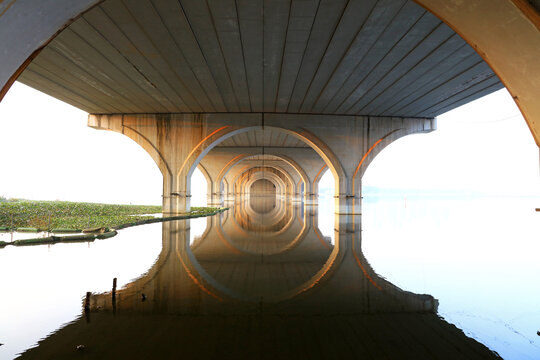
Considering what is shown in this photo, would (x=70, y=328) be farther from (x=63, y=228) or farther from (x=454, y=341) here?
(x=63, y=228)

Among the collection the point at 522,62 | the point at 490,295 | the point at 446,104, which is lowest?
the point at 490,295

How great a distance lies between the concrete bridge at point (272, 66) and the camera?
145 inches

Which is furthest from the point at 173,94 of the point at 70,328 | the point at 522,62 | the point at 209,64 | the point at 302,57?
the point at 522,62

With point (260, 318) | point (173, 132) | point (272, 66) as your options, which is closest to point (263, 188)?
point (173, 132)

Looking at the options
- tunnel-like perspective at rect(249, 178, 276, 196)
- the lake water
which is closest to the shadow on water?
the lake water

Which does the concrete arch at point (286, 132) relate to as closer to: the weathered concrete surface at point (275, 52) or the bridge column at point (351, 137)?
the bridge column at point (351, 137)

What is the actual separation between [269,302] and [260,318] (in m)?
0.62

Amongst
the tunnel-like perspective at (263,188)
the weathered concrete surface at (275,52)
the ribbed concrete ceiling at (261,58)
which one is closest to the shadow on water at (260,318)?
the weathered concrete surface at (275,52)

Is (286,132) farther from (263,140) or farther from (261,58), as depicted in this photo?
(263,140)

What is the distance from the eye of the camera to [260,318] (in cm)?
407

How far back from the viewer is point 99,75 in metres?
11.2

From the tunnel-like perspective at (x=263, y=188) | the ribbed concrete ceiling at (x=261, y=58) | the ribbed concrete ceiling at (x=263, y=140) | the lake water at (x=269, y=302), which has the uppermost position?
the ribbed concrete ceiling at (x=261, y=58)

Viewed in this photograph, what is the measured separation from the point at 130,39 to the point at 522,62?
8.77m

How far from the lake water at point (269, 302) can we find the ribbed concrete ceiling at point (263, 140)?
46.4 ft
